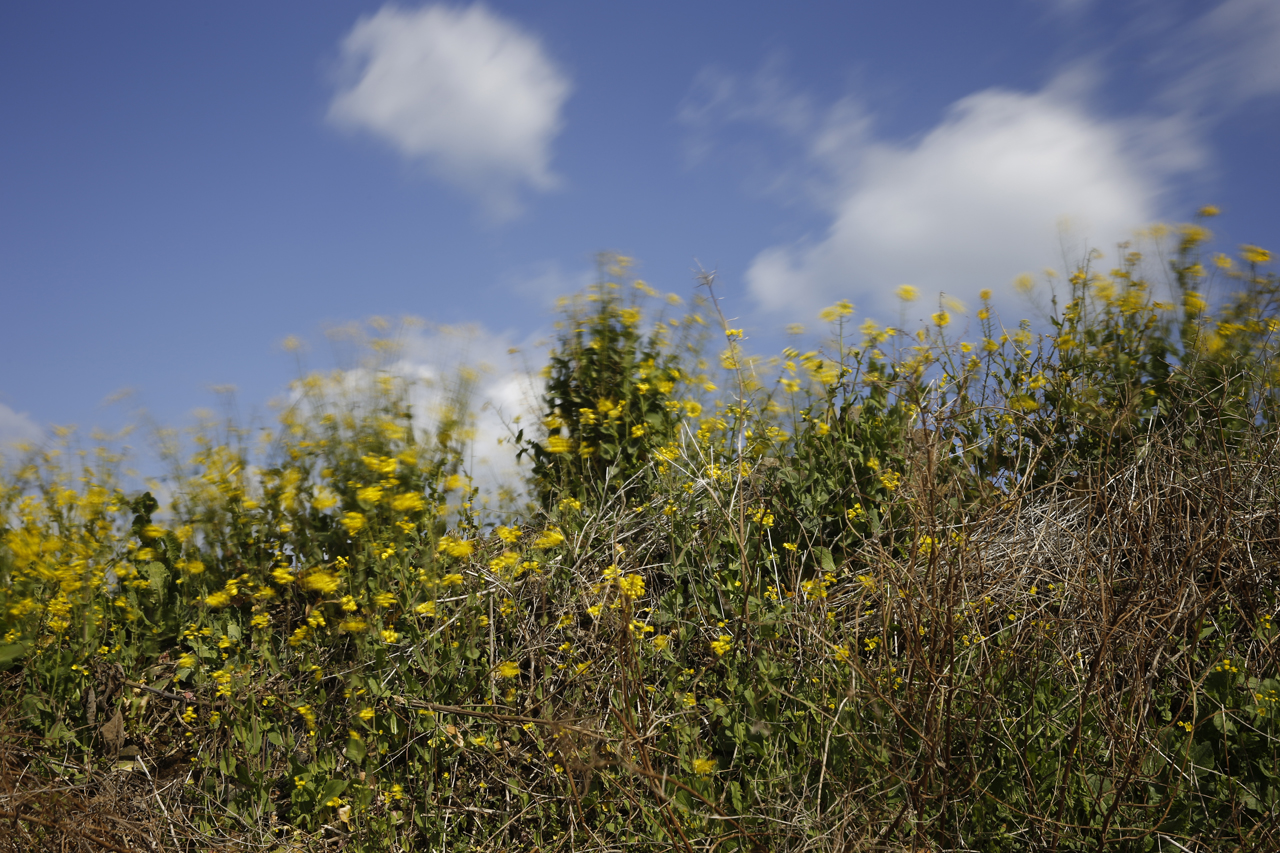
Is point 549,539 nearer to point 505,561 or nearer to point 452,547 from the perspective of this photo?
point 505,561

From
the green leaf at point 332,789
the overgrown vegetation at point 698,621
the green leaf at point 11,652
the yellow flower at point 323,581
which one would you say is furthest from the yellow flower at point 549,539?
the green leaf at point 11,652

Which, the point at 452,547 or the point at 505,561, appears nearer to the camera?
the point at 452,547

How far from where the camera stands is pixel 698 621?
10.1 ft

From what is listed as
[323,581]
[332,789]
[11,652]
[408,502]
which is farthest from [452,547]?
[11,652]

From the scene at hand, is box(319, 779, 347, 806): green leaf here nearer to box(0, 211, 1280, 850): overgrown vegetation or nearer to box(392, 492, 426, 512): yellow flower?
box(0, 211, 1280, 850): overgrown vegetation

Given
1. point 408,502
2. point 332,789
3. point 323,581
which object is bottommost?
point 332,789

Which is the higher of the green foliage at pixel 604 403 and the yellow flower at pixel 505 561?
the green foliage at pixel 604 403

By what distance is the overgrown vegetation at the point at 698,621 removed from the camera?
2.31 meters

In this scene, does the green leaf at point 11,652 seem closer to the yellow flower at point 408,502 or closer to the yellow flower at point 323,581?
the yellow flower at point 323,581

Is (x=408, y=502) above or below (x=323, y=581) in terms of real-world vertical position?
above

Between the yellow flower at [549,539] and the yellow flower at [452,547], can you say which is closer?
the yellow flower at [452,547]

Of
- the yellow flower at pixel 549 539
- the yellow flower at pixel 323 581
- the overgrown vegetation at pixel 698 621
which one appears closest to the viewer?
the overgrown vegetation at pixel 698 621

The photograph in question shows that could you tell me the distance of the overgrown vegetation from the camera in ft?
7.57

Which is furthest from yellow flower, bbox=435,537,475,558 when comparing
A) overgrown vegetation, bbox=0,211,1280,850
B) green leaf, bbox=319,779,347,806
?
green leaf, bbox=319,779,347,806
